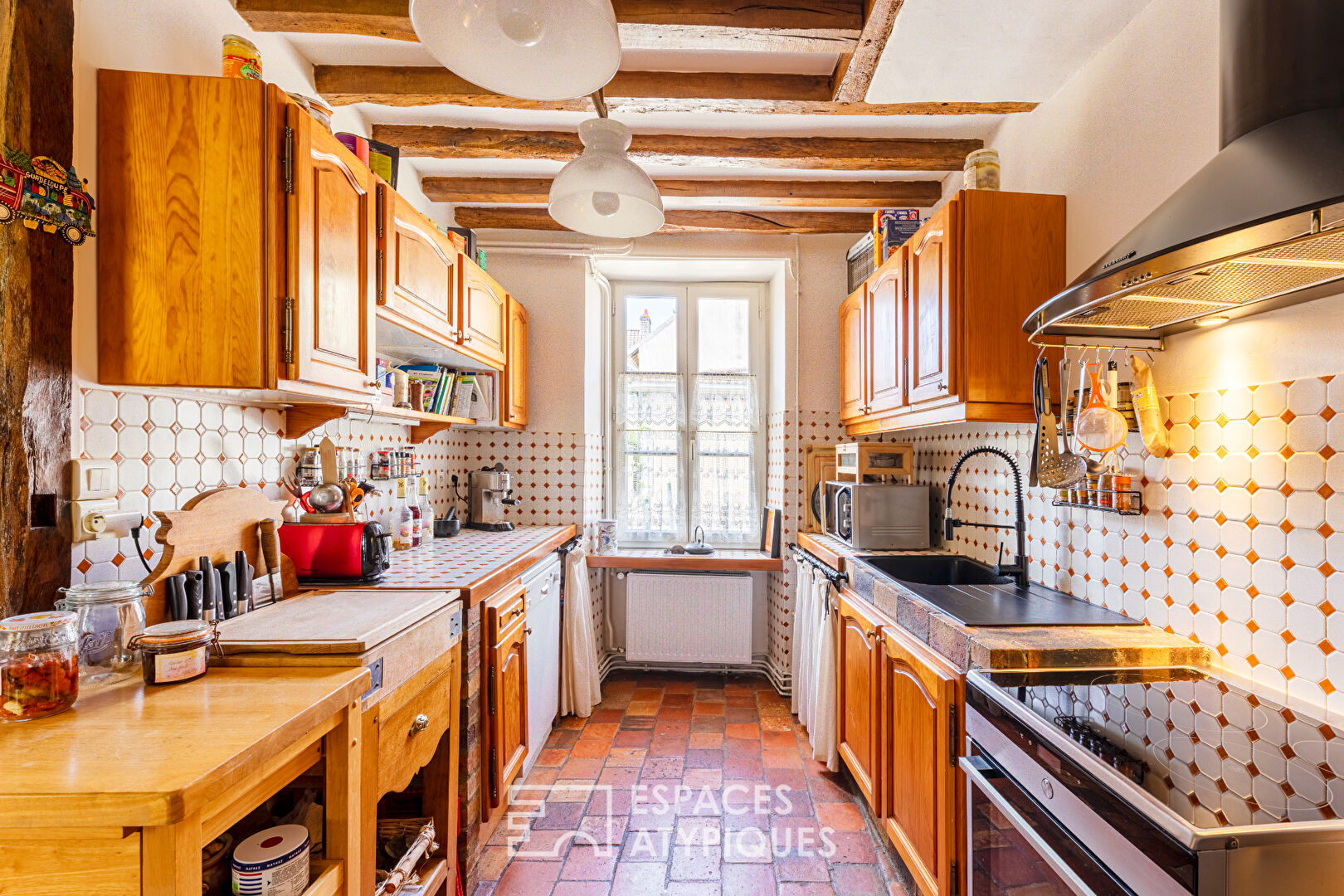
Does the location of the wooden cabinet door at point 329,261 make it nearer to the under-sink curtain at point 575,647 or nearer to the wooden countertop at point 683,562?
the under-sink curtain at point 575,647

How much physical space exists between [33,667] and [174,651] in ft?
0.65

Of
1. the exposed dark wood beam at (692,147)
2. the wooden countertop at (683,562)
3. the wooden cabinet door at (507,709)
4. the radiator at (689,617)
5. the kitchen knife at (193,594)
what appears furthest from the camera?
the radiator at (689,617)

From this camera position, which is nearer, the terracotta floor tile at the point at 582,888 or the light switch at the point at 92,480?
the light switch at the point at 92,480

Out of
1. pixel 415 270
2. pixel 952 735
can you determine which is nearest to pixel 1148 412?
pixel 952 735

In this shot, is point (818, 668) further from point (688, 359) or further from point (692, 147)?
point (692, 147)

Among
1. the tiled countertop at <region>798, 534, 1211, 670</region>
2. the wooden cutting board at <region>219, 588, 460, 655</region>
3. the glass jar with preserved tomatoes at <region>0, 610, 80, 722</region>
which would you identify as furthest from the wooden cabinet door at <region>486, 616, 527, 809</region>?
the tiled countertop at <region>798, 534, 1211, 670</region>

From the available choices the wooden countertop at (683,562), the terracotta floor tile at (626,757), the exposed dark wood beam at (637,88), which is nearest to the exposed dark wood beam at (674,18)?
the exposed dark wood beam at (637,88)

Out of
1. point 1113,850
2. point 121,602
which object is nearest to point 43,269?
point 121,602

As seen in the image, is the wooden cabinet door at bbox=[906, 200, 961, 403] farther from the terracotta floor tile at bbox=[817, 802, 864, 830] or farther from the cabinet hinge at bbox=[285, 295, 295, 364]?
the cabinet hinge at bbox=[285, 295, 295, 364]

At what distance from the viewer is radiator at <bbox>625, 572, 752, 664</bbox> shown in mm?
3586

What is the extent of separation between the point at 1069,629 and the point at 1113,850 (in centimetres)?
77

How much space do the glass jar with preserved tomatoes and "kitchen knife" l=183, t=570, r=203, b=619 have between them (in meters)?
0.40

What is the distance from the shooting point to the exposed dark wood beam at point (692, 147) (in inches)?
101

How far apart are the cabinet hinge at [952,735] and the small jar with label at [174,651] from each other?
66.0 inches
